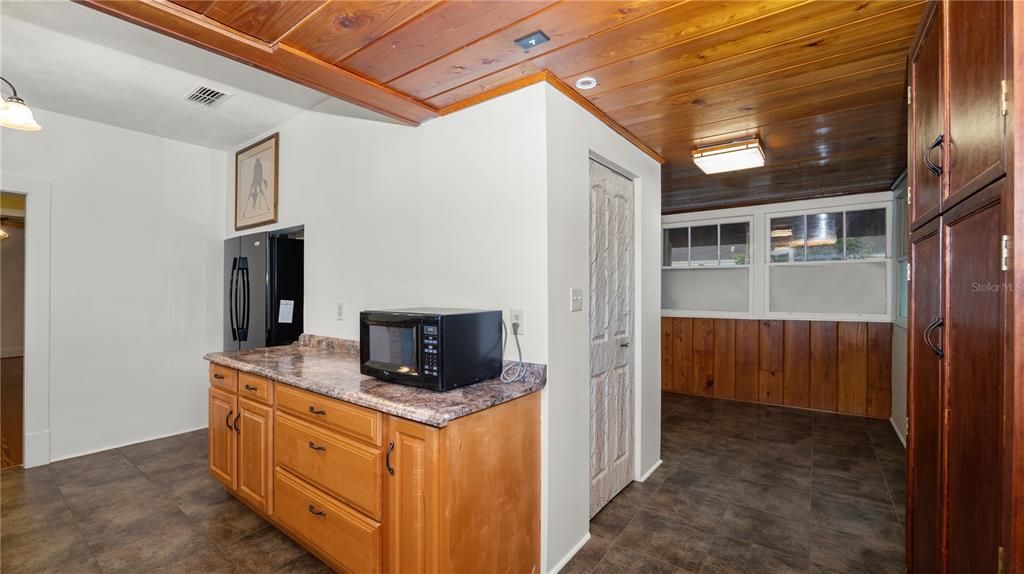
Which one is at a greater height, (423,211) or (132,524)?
(423,211)

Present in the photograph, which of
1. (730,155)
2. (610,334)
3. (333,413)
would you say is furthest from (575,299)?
(730,155)

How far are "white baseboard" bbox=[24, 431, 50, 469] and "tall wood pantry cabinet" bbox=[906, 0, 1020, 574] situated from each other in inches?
198

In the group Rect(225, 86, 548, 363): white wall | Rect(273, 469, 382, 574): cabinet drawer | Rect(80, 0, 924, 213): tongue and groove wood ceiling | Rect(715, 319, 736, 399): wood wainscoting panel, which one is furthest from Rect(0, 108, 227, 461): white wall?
Rect(715, 319, 736, 399): wood wainscoting panel

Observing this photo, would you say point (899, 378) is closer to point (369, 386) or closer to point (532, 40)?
point (532, 40)

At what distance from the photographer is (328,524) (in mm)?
1925

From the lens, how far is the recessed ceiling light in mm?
2043

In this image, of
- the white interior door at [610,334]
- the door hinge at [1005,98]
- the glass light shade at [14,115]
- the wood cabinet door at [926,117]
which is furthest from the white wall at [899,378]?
the glass light shade at [14,115]

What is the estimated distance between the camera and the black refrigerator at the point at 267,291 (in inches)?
140

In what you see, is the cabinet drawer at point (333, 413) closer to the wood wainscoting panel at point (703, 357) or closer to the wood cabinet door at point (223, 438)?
the wood cabinet door at point (223, 438)

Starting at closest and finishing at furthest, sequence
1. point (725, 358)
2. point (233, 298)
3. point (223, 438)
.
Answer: point (223, 438) < point (233, 298) < point (725, 358)

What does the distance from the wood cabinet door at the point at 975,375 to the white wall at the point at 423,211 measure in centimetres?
133

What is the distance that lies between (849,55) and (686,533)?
2.41 m

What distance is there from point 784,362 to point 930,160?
4.16 metres

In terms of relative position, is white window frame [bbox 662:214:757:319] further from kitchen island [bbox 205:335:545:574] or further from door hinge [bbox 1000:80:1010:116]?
door hinge [bbox 1000:80:1010:116]
